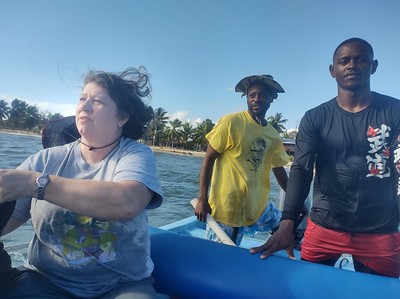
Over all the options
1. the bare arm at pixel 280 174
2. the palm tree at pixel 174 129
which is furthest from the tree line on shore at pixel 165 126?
the bare arm at pixel 280 174

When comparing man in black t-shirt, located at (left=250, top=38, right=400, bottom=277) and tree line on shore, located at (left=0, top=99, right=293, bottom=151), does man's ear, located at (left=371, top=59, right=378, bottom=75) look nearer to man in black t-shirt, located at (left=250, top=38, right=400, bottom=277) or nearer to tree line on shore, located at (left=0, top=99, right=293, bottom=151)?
man in black t-shirt, located at (left=250, top=38, right=400, bottom=277)

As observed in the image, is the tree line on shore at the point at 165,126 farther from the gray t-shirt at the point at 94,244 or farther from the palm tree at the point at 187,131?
the gray t-shirt at the point at 94,244

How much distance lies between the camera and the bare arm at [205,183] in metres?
2.58

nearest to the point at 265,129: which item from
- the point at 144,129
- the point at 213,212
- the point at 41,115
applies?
the point at 213,212

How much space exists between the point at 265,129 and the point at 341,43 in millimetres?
1050

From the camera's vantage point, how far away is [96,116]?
133 cm

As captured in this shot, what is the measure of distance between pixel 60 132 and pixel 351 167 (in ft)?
5.14

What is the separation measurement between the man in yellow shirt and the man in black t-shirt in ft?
2.44

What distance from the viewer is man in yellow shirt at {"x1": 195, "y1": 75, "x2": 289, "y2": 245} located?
8.40ft

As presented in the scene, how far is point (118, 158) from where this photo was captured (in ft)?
4.40

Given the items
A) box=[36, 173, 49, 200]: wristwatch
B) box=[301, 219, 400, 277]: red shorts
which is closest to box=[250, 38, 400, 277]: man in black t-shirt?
box=[301, 219, 400, 277]: red shorts

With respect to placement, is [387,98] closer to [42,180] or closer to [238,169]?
[238,169]

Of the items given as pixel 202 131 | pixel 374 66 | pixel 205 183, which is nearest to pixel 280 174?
pixel 205 183

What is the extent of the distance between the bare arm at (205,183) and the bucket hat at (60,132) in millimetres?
1200
